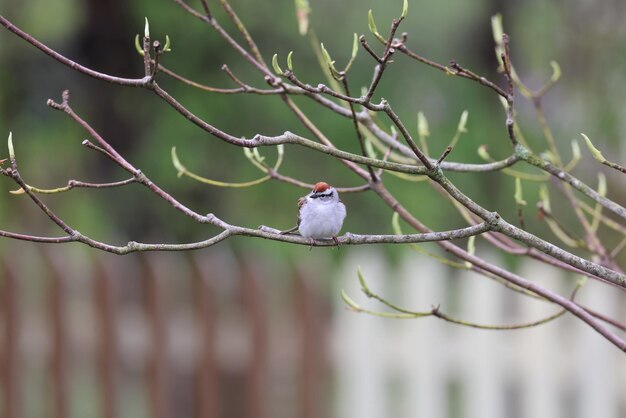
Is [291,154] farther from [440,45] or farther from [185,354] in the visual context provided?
[185,354]

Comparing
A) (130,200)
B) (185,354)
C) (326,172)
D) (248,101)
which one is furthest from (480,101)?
(185,354)

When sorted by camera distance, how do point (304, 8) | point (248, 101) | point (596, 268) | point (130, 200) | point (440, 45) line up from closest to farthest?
1. point (596, 268)
2. point (304, 8)
3. point (248, 101)
4. point (130, 200)
5. point (440, 45)

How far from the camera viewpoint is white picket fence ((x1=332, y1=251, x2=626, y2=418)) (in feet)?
17.0

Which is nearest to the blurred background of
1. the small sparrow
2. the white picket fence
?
the white picket fence

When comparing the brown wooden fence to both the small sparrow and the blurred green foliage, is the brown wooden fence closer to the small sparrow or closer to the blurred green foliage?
the blurred green foliage

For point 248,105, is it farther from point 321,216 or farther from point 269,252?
point 321,216

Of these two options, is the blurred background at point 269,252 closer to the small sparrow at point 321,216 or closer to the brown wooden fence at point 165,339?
the brown wooden fence at point 165,339

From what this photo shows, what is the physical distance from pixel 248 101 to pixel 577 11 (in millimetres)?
3281

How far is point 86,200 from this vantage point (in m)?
8.06

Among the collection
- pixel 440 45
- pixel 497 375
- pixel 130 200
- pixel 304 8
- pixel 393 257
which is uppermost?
pixel 440 45

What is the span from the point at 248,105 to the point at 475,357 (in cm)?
335

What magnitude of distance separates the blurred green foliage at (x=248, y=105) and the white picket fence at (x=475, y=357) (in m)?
2.20

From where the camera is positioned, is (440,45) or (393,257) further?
(440,45)

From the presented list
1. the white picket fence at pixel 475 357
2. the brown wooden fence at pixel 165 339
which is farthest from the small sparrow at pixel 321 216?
the white picket fence at pixel 475 357
